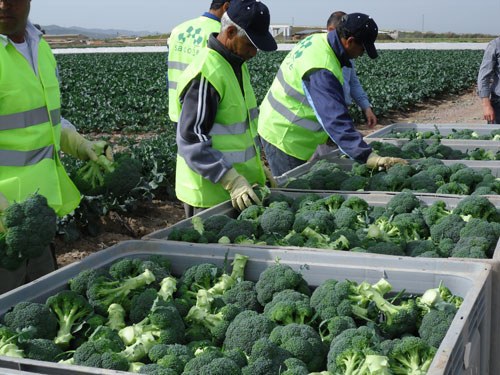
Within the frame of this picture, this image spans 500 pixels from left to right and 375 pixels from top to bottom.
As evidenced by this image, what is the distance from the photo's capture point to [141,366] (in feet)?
6.68

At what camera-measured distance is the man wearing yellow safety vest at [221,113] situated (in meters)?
3.53

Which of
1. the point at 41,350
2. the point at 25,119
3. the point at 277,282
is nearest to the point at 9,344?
the point at 41,350

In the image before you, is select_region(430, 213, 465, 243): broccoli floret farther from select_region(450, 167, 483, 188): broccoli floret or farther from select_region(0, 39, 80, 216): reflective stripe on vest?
select_region(0, 39, 80, 216): reflective stripe on vest

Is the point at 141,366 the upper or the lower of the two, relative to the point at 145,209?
upper

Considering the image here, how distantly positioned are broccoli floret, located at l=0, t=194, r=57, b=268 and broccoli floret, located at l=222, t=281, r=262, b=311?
82 cm

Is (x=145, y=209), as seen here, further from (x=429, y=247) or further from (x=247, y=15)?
(x=429, y=247)

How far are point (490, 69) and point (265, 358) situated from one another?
650 centimetres

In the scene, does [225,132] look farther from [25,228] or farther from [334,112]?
[25,228]

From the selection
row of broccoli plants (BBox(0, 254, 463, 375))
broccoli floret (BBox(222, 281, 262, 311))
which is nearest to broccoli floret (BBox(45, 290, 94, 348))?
row of broccoli plants (BBox(0, 254, 463, 375))

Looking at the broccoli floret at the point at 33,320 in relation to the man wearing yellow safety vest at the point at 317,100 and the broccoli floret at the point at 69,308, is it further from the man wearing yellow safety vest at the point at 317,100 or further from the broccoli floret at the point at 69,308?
the man wearing yellow safety vest at the point at 317,100

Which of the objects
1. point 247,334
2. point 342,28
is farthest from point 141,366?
point 342,28

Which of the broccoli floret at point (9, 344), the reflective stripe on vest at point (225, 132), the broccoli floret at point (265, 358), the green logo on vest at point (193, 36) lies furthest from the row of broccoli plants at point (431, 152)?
the broccoli floret at point (9, 344)

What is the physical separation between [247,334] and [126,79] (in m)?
23.3

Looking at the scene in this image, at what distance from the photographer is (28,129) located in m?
3.18
